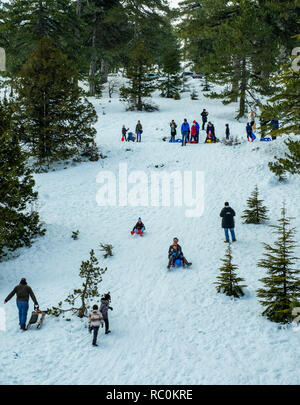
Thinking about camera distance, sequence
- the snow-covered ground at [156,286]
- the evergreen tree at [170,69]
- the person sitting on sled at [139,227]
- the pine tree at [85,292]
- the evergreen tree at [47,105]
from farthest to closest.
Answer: the evergreen tree at [170,69]
the evergreen tree at [47,105]
the person sitting on sled at [139,227]
the pine tree at [85,292]
the snow-covered ground at [156,286]

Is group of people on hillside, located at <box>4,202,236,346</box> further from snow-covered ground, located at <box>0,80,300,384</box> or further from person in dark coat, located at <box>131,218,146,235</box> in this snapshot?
person in dark coat, located at <box>131,218,146,235</box>

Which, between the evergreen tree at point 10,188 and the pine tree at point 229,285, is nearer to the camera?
the pine tree at point 229,285

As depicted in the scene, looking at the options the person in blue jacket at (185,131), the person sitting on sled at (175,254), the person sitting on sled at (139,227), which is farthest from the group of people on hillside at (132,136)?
the person sitting on sled at (175,254)

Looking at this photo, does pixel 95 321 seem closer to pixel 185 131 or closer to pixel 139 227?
pixel 139 227

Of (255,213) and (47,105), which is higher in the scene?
(47,105)

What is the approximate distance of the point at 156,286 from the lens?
11.8 metres

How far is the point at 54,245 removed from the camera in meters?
15.1

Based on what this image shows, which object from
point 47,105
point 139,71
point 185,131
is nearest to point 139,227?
point 47,105

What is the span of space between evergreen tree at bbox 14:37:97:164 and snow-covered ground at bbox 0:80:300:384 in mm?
2019

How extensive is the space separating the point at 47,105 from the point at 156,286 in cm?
1476

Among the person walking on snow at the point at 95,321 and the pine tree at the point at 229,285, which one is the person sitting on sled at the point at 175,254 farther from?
the person walking on snow at the point at 95,321

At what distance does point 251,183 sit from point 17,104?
590 inches

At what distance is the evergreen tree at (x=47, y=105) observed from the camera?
67.9ft

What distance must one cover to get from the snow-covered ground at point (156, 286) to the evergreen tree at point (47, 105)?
2.02 metres
